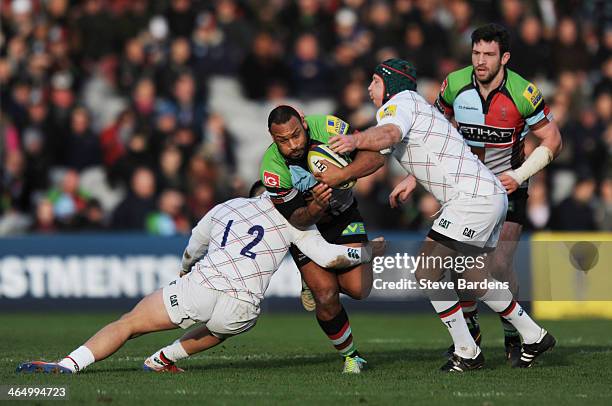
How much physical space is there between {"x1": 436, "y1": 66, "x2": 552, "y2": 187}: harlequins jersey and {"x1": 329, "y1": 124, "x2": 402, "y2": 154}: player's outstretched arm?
5.22ft

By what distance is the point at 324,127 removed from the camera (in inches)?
420

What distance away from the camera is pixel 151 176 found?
65.0 ft

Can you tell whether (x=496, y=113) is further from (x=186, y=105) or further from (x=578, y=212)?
(x=186, y=105)

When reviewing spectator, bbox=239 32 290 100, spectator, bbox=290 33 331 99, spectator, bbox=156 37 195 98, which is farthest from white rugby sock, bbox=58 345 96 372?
spectator, bbox=290 33 331 99

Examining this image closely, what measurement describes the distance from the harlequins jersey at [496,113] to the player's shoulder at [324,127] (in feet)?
4.10

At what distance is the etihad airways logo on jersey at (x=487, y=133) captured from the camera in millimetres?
11336

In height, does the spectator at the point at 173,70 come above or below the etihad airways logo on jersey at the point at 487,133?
above

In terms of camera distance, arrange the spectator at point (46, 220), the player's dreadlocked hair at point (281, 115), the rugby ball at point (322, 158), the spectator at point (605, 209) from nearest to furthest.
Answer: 1. the player's dreadlocked hair at point (281, 115)
2. the rugby ball at point (322, 158)
3. the spectator at point (605, 209)
4. the spectator at point (46, 220)

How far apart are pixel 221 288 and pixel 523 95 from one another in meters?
3.29

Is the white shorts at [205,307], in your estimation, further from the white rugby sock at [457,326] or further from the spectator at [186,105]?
the spectator at [186,105]

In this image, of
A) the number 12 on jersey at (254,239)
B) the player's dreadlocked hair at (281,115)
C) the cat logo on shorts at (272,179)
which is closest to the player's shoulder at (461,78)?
the player's dreadlocked hair at (281,115)

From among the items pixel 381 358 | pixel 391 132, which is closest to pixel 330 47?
pixel 381 358

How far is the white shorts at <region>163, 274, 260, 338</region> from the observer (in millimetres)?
10367

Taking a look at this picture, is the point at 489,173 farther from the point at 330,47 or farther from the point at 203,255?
the point at 330,47
